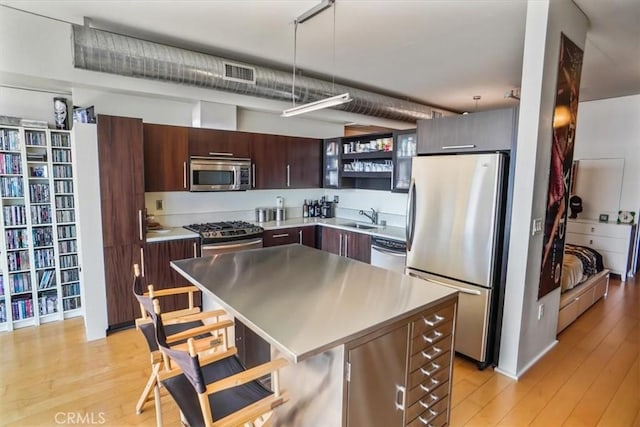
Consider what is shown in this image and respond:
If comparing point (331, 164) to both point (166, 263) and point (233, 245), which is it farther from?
point (166, 263)

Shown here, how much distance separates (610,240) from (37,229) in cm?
739

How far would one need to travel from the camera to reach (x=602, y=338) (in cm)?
329

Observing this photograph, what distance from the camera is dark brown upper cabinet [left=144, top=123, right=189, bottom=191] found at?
3.57m

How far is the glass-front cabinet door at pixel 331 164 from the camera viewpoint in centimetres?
491

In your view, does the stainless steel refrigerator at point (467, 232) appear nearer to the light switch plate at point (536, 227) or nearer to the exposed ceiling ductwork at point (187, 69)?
the light switch plate at point (536, 227)

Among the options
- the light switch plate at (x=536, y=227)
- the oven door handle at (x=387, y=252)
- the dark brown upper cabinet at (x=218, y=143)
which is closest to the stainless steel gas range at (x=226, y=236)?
the dark brown upper cabinet at (x=218, y=143)

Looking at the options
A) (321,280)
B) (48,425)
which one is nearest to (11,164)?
(48,425)

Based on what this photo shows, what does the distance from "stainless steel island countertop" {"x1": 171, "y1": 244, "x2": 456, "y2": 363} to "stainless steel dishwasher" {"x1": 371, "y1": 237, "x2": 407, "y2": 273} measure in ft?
4.23

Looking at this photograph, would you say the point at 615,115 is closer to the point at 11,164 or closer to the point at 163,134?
the point at 163,134

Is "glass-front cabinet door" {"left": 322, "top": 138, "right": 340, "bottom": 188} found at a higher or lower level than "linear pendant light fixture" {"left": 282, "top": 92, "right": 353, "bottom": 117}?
lower

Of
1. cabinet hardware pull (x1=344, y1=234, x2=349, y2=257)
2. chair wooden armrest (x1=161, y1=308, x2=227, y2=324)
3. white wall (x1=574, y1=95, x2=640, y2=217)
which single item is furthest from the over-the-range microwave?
white wall (x1=574, y1=95, x2=640, y2=217)

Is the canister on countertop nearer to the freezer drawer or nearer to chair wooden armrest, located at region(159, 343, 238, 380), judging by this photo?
the freezer drawer

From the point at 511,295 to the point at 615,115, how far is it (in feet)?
15.1

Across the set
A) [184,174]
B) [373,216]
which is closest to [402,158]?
[373,216]
